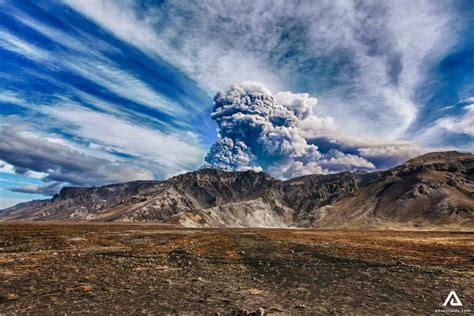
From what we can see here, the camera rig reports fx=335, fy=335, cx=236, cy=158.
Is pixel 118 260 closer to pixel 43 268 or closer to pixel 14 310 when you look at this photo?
pixel 43 268

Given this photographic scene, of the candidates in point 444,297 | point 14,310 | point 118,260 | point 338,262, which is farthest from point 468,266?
point 14,310

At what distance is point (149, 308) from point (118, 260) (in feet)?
60.1

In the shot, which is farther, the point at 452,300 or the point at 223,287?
the point at 223,287

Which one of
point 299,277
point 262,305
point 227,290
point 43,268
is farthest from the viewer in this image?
point 43,268

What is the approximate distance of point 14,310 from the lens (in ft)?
47.3

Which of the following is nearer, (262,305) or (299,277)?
(262,305)

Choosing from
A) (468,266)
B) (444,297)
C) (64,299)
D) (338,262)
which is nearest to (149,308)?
(64,299)

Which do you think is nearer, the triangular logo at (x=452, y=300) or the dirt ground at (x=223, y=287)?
the dirt ground at (x=223, y=287)

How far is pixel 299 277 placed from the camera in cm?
2353

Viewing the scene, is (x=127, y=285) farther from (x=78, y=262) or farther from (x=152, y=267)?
(x=78, y=262)

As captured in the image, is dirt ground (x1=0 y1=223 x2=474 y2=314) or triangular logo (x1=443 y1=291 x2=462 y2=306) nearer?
dirt ground (x1=0 y1=223 x2=474 y2=314)

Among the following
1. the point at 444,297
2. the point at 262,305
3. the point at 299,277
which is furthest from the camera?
the point at 299,277

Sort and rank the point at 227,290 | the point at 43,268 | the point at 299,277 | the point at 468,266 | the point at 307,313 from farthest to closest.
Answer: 1. the point at 468,266
2. the point at 43,268
3. the point at 299,277
4. the point at 227,290
5. the point at 307,313

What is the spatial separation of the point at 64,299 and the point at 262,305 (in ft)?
31.7
